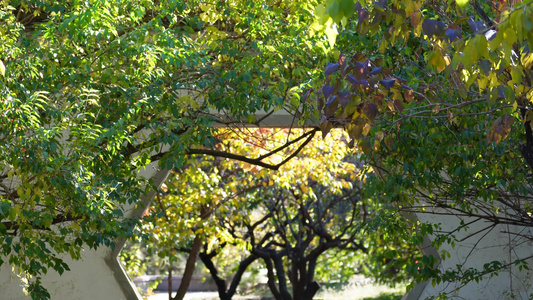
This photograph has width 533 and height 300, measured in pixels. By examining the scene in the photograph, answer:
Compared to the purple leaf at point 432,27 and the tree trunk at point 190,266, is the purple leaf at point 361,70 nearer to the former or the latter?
the purple leaf at point 432,27

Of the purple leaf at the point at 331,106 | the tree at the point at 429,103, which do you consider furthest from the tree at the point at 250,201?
Result: the purple leaf at the point at 331,106

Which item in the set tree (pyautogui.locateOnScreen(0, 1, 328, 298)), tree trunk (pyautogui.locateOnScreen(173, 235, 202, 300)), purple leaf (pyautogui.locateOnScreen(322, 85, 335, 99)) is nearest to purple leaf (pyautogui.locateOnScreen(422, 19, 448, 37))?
purple leaf (pyautogui.locateOnScreen(322, 85, 335, 99))

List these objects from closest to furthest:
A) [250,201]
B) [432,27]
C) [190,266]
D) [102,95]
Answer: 1. [432,27]
2. [102,95]
3. [190,266]
4. [250,201]

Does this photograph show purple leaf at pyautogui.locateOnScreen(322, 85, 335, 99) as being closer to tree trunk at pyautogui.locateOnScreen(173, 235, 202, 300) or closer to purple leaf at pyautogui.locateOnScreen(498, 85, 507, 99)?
purple leaf at pyautogui.locateOnScreen(498, 85, 507, 99)

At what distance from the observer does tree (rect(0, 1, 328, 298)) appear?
15.6ft

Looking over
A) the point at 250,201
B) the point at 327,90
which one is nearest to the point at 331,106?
the point at 327,90

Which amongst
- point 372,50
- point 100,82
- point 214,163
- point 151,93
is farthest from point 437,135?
point 214,163

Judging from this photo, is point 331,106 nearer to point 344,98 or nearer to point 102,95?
point 344,98

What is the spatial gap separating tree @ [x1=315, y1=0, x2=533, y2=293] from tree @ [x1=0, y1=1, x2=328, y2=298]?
23.4 inches

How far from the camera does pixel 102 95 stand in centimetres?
568

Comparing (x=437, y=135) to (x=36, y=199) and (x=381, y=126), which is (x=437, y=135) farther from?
(x=36, y=199)

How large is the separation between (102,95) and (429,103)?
246 cm

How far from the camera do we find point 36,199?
4.89 m

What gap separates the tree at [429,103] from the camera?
11.0 feet
